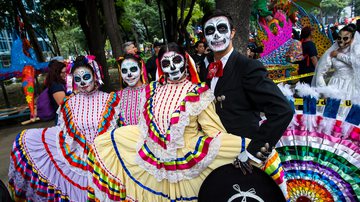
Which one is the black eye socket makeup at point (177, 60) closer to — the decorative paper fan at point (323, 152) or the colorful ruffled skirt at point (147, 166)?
the colorful ruffled skirt at point (147, 166)

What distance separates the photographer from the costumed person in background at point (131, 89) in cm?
319

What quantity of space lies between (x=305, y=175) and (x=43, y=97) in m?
3.06

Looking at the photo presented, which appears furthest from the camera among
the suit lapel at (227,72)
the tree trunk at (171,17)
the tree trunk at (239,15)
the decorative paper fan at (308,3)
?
the tree trunk at (171,17)

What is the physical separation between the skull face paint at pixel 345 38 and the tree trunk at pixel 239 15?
1.29 meters

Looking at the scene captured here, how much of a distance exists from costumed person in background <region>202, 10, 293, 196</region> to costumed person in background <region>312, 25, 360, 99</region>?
2.38m

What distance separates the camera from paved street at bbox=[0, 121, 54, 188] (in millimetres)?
4666

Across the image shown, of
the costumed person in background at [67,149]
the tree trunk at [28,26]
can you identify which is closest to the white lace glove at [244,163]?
the costumed person in background at [67,149]

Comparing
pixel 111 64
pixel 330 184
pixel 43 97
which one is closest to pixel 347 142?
pixel 330 184

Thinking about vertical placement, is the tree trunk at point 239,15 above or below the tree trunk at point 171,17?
below

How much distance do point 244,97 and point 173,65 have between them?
658 mm

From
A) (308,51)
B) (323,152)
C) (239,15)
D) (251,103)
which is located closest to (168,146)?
(251,103)

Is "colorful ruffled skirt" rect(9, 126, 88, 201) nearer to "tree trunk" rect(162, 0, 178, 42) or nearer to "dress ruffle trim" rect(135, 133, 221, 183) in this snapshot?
"dress ruffle trim" rect(135, 133, 221, 183)

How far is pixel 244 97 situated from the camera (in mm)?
1913

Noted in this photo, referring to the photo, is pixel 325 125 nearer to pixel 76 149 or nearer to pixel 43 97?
pixel 76 149
